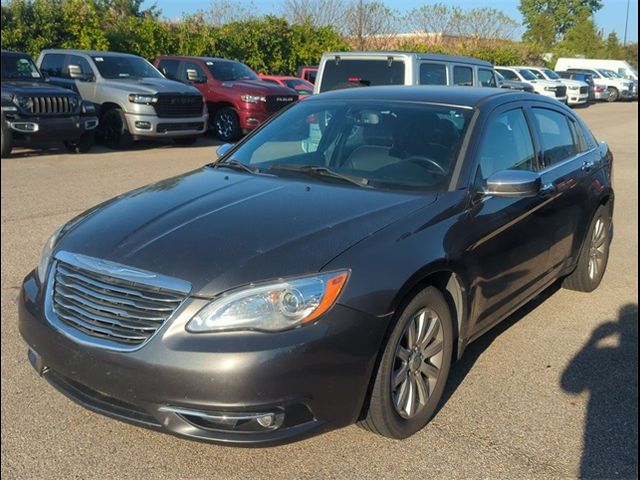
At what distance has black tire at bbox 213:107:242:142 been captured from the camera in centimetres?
1583

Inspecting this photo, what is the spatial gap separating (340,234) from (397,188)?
30.4 inches

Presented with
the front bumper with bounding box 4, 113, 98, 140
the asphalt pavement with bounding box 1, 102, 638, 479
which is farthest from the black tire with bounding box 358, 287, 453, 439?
the front bumper with bounding box 4, 113, 98, 140

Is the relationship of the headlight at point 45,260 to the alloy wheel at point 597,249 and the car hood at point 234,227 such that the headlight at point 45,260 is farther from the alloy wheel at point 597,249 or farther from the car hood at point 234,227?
the alloy wheel at point 597,249

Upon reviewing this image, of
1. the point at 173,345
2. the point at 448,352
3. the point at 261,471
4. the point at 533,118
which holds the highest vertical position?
the point at 533,118

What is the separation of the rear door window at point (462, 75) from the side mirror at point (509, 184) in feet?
23.3

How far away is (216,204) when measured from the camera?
353cm

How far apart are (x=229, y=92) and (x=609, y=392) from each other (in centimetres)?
1315

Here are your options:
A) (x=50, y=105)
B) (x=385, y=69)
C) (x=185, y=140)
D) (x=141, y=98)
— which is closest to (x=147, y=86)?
(x=141, y=98)

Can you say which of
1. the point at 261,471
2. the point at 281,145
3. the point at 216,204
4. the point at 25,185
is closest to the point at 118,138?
the point at 25,185

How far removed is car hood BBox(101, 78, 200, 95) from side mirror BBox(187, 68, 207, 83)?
1326 mm

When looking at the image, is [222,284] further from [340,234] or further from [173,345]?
[340,234]

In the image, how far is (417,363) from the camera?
10.7ft

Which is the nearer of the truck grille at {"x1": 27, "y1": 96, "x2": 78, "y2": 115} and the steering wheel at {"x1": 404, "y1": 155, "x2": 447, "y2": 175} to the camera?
the steering wheel at {"x1": 404, "y1": 155, "x2": 447, "y2": 175}

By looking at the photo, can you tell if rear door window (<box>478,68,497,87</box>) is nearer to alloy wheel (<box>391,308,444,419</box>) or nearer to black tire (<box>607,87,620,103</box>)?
alloy wheel (<box>391,308,444,419</box>)
